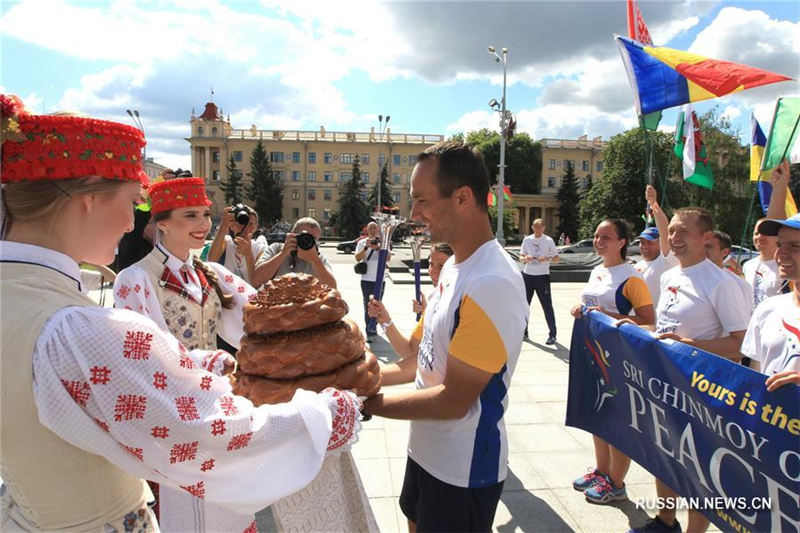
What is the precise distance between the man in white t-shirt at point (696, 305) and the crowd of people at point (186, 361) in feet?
0.06

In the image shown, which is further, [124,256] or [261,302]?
[124,256]

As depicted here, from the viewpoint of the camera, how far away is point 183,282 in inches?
103

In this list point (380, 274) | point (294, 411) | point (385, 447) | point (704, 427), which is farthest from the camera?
point (385, 447)

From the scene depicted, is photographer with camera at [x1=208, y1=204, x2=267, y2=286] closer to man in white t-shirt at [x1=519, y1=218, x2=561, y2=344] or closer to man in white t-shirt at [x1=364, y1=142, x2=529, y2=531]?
man in white t-shirt at [x1=364, y1=142, x2=529, y2=531]

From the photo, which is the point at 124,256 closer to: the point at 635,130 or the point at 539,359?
the point at 539,359

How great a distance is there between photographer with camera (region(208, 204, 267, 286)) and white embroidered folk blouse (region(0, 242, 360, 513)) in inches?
138

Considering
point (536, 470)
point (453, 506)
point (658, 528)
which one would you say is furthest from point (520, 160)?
point (453, 506)

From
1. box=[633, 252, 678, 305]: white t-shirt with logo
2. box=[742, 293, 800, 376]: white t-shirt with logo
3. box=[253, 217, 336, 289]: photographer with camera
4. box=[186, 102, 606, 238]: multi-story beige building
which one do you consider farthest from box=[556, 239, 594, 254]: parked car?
box=[186, 102, 606, 238]: multi-story beige building

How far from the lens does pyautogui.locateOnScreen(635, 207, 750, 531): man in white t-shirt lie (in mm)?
2998

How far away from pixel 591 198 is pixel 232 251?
47.9m

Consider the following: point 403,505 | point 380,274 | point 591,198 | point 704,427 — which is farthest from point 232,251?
point 591,198

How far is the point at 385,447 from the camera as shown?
13.9 ft

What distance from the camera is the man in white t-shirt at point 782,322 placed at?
2.29 meters

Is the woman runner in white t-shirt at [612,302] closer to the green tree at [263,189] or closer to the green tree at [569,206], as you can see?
the green tree at [569,206]
